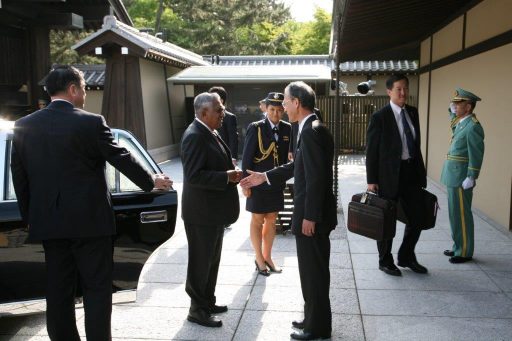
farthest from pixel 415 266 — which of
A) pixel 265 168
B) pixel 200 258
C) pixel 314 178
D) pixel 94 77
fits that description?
pixel 94 77

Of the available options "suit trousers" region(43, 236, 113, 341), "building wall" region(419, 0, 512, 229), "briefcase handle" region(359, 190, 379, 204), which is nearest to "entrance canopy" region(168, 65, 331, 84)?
"building wall" region(419, 0, 512, 229)

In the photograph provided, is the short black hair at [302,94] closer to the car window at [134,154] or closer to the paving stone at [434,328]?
the car window at [134,154]

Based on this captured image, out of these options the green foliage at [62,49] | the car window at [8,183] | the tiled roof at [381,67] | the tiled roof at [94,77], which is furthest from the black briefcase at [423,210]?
the green foliage at [62,49]

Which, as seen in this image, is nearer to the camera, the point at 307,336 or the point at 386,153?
the point at 307,336

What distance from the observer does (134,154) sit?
4105 mm

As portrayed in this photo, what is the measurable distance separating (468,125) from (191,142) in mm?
3040

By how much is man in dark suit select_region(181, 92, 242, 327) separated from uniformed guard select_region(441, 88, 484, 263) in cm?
261

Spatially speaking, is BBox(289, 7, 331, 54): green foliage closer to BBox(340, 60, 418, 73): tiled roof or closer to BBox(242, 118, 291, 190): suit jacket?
BBox(340, 60, 418, 73): tiled roof

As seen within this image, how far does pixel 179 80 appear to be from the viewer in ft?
50.3

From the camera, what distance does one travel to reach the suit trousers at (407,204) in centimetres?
501

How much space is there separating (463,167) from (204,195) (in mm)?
2972

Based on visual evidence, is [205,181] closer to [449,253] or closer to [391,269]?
[391,269]

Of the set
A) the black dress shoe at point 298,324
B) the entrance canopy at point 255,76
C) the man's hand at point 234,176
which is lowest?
the black dress shoe at point 298,324

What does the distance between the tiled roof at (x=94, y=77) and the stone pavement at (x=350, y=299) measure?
11341 mm
